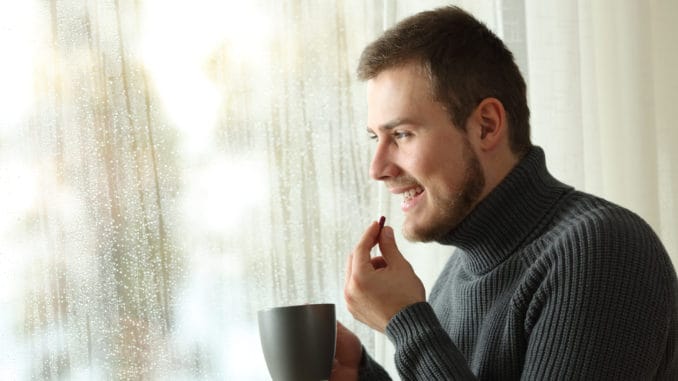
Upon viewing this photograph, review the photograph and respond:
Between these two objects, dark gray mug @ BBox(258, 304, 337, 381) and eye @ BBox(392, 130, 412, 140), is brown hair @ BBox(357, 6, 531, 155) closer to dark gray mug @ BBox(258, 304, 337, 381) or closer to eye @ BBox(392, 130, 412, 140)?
eye @ BBox(392, 130, 412, 140)

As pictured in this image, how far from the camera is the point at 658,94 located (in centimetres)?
168

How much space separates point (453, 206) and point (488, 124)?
0.44ft

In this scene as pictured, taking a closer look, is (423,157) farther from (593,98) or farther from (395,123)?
(593,98)

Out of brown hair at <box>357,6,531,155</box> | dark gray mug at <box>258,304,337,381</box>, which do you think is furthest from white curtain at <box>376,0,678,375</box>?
dark gray mug at <box>258,304,337,381</box>

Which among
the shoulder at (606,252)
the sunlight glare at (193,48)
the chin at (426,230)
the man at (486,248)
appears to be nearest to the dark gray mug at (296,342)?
the man at (486,248)

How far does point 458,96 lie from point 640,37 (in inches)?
22.9

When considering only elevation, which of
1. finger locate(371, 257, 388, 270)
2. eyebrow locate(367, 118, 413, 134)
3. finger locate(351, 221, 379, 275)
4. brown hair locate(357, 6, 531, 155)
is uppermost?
brown hair locate(357, 6, 531, 155)

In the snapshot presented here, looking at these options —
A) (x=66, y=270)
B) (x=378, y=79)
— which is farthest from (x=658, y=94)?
(x=66, y=270)

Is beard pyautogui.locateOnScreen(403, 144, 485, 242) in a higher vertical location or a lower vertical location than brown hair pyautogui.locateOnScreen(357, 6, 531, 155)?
lower

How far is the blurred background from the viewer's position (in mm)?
1372

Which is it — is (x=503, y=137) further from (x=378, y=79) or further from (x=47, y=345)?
(x=47, y=345)

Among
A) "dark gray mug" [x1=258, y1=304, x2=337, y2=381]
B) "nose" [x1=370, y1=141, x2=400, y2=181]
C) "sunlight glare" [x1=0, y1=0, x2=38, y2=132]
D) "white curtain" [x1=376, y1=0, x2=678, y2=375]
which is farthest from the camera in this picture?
"white curtain" [x1=376, y1=0, x2=678, y2=375]

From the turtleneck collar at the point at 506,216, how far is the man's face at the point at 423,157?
0.8 inches

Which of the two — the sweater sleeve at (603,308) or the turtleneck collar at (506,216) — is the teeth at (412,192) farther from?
the sweater sleeve at (603,308)
